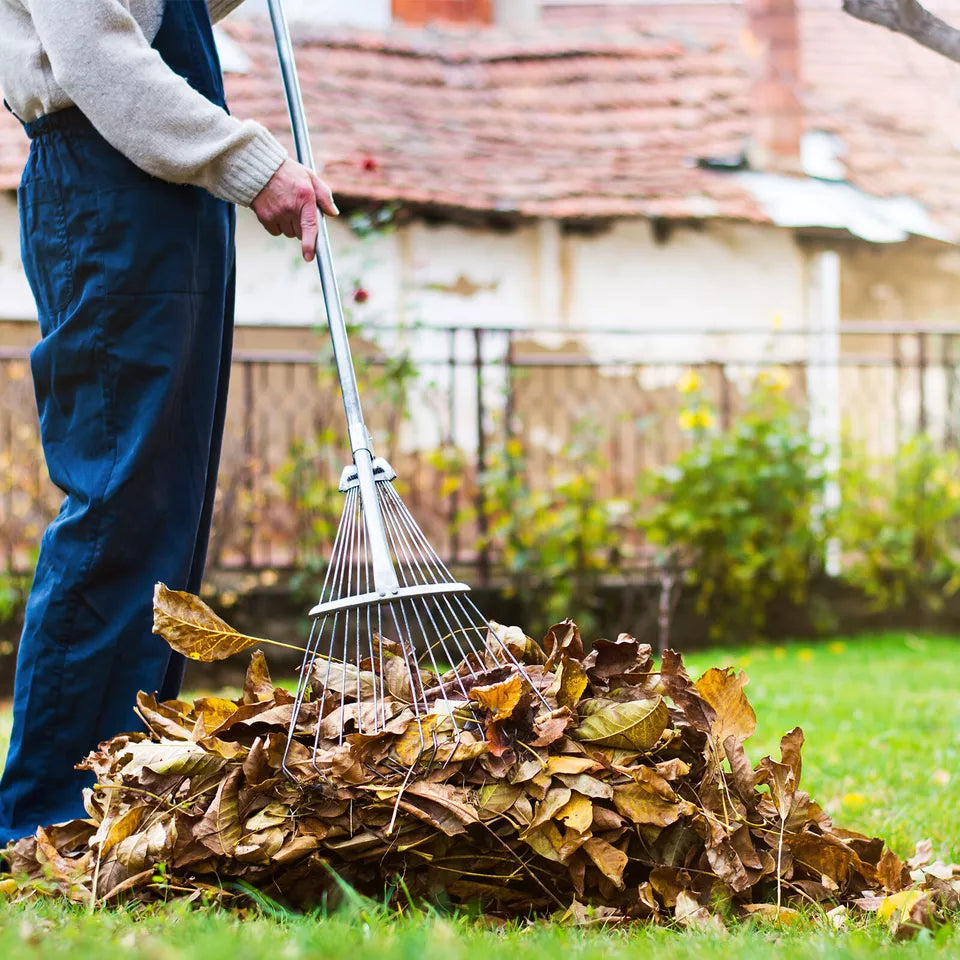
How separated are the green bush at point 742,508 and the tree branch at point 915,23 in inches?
134

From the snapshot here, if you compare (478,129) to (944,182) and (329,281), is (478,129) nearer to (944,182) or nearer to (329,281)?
(944,182)

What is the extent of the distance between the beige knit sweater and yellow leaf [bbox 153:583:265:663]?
0.63 metres

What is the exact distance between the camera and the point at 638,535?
5.87 m

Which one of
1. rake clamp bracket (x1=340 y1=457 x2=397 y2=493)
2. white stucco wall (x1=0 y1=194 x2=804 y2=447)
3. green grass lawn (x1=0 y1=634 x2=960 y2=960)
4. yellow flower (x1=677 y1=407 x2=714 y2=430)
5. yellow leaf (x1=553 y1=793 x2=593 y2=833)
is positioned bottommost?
green grass lawn (x1=0 y1=634 x2=960 y2=960)

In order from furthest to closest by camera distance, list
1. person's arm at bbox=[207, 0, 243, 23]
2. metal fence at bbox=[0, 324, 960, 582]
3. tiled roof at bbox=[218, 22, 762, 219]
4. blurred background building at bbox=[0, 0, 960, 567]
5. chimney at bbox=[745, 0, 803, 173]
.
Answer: chimney at bbox=[745, 0, 803, 173] < tiled roof at bbox=[218, 22, 762, 219] < blurred background building at bbox=[0, 0, 960, 567] < metal fence at bbox=[0, 324, 960, 582] < person's arm at bbox=[207, 0, 243, 23]

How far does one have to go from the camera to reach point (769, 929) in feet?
4.93

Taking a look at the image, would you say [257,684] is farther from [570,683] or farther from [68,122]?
[68,122]

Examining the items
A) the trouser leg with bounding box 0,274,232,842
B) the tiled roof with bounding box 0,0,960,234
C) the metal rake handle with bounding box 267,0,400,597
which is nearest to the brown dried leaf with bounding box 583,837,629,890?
the metal rake handle with bounding box 267,0,400,597

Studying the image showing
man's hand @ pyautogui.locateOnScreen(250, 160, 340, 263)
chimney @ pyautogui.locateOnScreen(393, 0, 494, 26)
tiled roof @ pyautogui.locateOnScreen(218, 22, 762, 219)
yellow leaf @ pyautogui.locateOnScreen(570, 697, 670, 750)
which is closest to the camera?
yellow leaf @ pyautogui.locateOnScreen(570, 697, 670, 750)

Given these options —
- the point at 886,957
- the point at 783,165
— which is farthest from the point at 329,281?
the point at 783,165

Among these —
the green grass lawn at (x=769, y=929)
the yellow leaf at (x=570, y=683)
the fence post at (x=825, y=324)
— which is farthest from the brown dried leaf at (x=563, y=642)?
the fence post at (x=825, y=324)

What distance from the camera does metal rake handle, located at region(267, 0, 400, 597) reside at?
1.66 metres

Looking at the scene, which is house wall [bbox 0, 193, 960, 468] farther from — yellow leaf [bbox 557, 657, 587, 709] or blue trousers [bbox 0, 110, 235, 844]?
yellow leaf [bbox 557, 657, 587, 709]

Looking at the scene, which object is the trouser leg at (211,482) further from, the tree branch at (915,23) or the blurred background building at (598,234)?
the blurred background building at (598,234)
